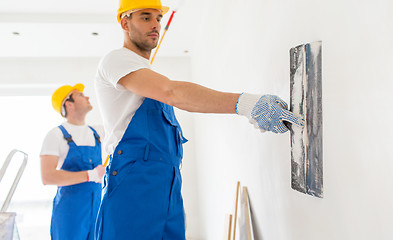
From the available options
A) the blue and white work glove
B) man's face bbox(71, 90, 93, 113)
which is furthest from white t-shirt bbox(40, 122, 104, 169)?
the blue and white work glove

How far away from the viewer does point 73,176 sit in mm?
2443

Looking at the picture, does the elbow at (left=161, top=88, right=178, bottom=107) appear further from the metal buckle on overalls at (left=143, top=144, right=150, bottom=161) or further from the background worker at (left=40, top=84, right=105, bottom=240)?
the background worker at (left=40, top=84, right=105, bottom=240)

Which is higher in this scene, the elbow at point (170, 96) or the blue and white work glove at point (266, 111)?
the elbow at point (170, 96)

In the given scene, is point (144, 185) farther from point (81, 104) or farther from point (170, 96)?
point (81, 104)

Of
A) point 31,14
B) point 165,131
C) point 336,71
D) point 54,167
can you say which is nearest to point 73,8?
point 31,14

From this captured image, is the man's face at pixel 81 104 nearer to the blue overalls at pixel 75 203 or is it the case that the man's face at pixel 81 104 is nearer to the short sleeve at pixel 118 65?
the blue overalls at pixel 75 203

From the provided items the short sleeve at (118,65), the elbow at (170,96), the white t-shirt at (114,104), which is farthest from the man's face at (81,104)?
the elbow at (170,96)

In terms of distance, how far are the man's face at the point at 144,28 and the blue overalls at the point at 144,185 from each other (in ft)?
0.95

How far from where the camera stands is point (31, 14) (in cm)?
348

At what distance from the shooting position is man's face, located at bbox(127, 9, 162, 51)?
150 centimetres

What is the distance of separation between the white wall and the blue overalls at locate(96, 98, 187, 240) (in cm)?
41

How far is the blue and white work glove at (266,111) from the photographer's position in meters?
0.98

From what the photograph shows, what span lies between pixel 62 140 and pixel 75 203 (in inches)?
19.9

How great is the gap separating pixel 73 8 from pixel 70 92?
0.98 m
